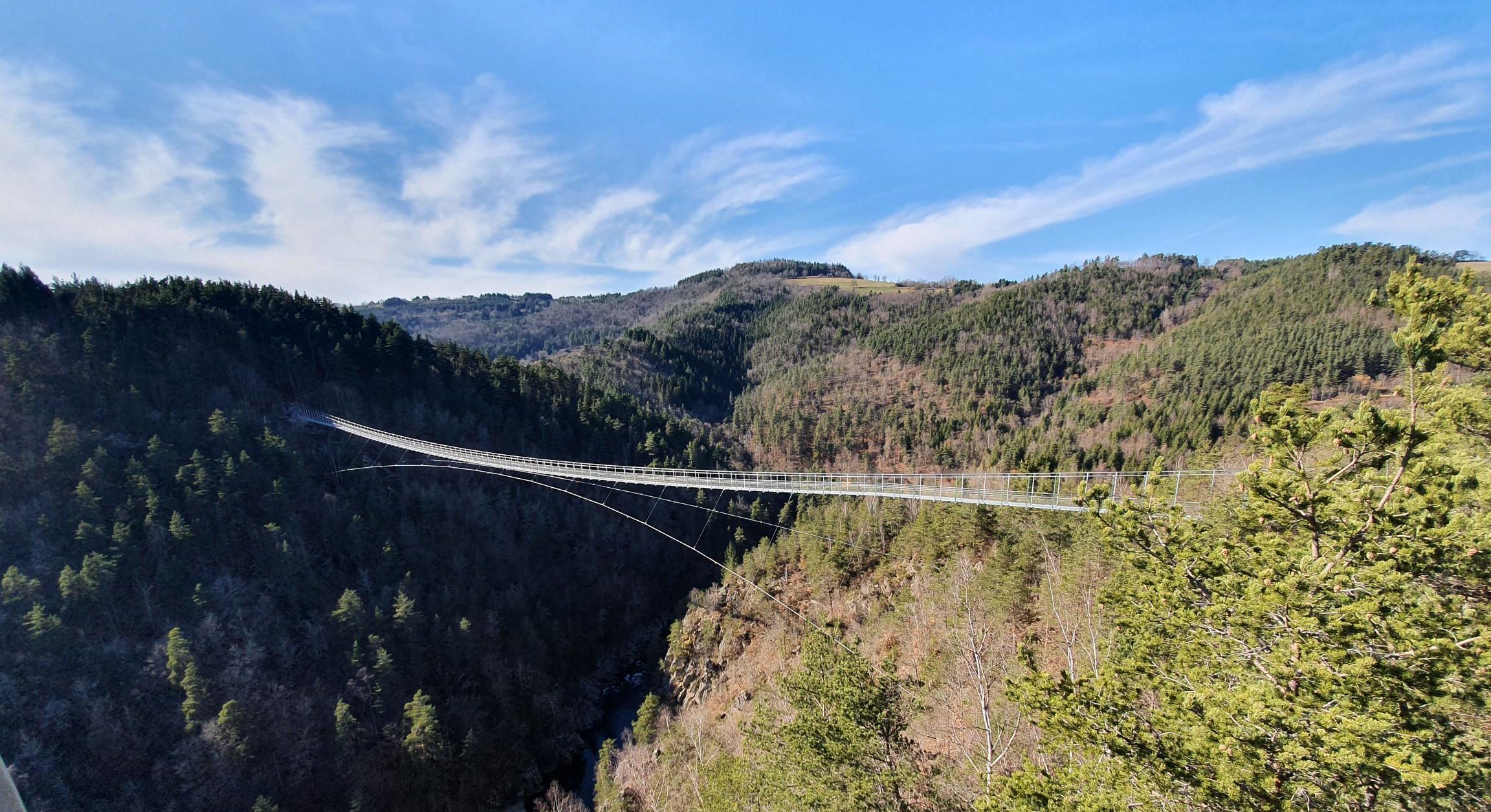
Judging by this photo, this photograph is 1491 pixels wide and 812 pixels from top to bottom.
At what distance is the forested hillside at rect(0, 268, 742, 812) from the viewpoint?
2597 centimetres

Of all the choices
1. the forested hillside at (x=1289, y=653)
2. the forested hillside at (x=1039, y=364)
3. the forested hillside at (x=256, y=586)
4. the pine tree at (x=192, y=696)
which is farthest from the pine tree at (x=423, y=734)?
the forested hillside at (x=1039, y=364)

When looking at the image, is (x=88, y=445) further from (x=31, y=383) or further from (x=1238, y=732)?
(x=1238, y=732)

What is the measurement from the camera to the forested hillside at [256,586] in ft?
85.2

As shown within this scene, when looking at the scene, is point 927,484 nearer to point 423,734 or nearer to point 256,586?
point 423,734

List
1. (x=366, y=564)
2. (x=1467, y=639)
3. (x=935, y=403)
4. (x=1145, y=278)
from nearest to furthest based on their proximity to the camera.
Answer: (x=1467, y=639) → (x=366, y=564) → (x=935, y=403) → (x=1145, y=278)

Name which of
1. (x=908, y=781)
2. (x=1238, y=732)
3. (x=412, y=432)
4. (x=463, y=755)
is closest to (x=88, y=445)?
(x=412, y=432)

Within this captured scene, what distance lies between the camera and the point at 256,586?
33.1m

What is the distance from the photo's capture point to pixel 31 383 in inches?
1380

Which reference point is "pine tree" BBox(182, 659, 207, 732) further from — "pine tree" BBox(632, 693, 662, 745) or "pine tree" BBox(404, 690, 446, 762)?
"pine tree" BBox(632, 693, 662, 745)

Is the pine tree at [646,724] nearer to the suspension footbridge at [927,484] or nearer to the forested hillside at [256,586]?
the forested hillside at [256,586]

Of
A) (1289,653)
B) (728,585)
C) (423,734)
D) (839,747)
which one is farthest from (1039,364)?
(1289,653)

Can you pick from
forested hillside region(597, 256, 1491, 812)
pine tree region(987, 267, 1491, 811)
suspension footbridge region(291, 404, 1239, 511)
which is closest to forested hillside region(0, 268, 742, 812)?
suspension footbridge region(291, 404, 1239, 511)

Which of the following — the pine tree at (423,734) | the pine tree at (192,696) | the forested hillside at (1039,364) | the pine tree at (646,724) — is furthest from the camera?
the forested hillside at (1039,364)

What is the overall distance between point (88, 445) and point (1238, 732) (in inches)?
2206
